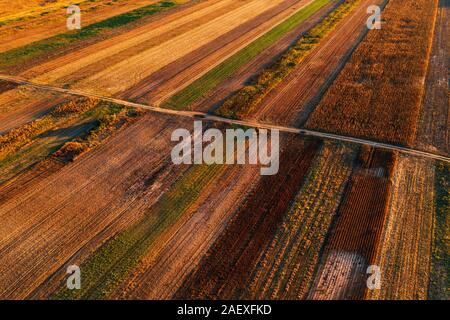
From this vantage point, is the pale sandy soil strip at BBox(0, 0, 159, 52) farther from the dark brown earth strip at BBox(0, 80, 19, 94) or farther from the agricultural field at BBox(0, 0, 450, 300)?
the dark brown earth strip at BBox(0, 80, 19, 94)


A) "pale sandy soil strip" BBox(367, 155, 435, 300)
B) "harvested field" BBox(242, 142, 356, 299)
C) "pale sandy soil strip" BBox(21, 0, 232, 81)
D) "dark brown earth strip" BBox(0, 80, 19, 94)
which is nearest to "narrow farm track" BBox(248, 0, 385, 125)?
"harvested field" BBox(242, 142, 356, 299)

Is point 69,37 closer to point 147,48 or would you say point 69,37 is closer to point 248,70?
point 147,48

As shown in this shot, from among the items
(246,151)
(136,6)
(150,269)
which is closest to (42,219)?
(150,269)

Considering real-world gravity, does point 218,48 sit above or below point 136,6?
below

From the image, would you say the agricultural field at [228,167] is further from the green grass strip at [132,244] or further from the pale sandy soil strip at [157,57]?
the pale sandy soil strip at [157,57]
